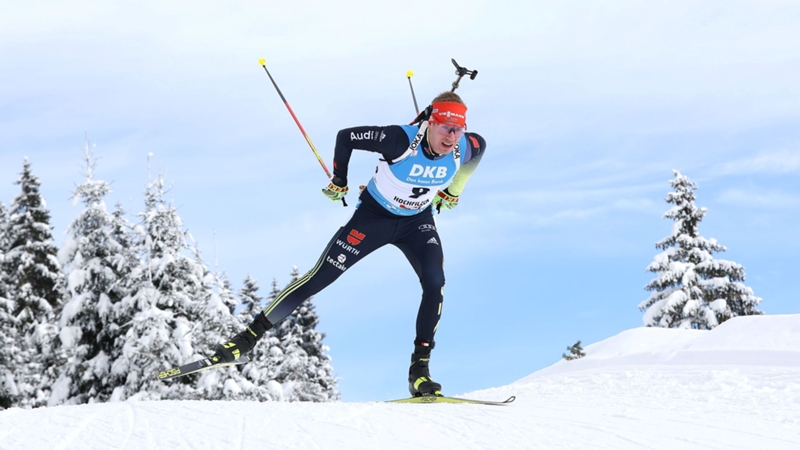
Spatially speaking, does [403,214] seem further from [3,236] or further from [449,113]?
[3,236]

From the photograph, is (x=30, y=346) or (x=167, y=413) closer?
(x=167, y=413)

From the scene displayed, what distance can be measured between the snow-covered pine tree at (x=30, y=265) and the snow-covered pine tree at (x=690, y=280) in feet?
71.9

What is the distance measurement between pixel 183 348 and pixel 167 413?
14.6m

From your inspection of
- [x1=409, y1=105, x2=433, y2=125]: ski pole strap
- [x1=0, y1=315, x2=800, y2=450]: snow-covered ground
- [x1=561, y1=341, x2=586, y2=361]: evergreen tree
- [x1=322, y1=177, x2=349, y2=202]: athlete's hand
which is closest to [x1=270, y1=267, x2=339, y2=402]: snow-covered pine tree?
[x1=561, y1=341, x2=586, y2=361]: evergreen tree

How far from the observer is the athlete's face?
20.9 feet

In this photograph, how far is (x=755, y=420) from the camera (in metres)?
5.66

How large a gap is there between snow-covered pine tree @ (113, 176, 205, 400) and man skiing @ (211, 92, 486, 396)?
517 inches

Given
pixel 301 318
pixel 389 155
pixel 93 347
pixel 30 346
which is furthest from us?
pixel 301 318

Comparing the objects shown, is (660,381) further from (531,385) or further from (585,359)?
(585,359)

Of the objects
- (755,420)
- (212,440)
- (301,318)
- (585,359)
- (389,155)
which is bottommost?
(212,440)

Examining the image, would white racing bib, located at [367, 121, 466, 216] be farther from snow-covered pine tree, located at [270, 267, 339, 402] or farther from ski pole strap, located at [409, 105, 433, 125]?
snow-covered pine tree, located at [270, 267, 339, 402]

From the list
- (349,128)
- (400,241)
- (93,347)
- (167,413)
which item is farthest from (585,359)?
(93,347)

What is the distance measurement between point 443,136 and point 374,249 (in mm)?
1175

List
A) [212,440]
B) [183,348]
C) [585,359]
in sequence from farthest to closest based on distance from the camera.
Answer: [183,348] < [585,359] < [212,440]
